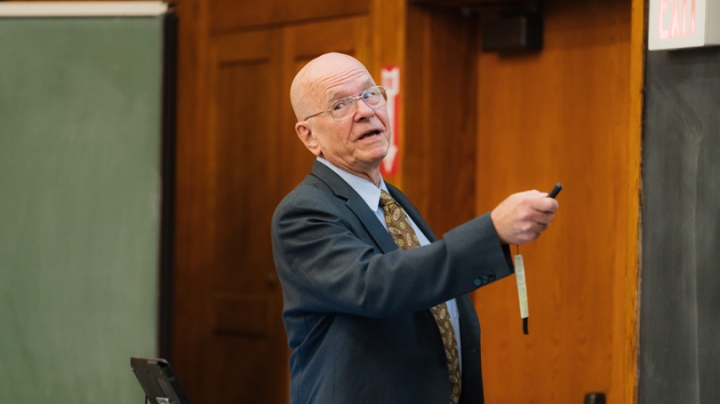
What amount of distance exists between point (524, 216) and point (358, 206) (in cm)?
45

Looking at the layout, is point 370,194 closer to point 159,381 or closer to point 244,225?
point 159,381

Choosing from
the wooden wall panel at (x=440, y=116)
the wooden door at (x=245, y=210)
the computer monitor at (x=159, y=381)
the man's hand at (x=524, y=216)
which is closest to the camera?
the man's hand at (x=524, y=216)

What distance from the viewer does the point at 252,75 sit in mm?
4105

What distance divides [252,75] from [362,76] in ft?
7.24

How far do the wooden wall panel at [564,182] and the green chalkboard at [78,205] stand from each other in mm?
1323

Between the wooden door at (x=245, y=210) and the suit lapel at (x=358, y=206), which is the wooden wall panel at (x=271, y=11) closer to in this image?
the wooden door at (x=245, y=210)

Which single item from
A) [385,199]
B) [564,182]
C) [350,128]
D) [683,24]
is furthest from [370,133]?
[564,182]

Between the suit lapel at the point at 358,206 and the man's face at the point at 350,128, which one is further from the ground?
→ the man's face at the point at 350,128

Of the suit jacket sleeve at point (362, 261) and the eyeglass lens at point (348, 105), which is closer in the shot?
the suit jacket sleeve at point (362, 261)

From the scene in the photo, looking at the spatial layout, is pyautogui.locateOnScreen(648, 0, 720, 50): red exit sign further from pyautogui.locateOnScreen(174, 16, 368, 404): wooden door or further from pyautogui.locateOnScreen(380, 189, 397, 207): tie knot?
pyautogui.locateOnScreen(174, 16, 368, 404): wooden door

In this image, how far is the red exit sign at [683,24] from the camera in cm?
223

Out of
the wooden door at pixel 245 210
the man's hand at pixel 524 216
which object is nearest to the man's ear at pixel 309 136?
the man's hand at pixel 524 216

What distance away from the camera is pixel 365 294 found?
1.60 m

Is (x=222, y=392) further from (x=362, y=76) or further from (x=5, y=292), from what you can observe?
(x=362, y=76)
